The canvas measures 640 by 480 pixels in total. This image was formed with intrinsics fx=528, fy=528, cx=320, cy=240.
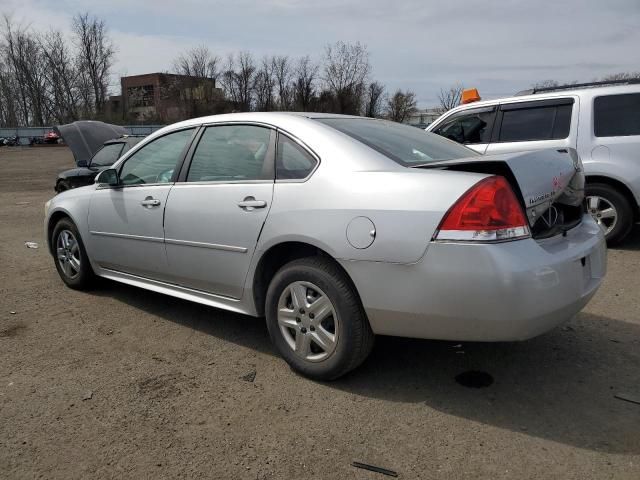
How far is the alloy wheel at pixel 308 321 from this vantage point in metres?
2.95

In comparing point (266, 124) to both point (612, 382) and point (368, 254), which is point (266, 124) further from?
point (612, 382)

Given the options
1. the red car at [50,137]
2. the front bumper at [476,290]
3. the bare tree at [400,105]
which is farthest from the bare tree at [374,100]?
the front bumper at [476,290]

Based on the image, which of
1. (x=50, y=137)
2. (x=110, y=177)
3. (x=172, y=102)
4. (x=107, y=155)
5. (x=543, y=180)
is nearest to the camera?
(x=543, y=180)

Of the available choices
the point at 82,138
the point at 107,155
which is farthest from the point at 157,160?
the point at 82,138

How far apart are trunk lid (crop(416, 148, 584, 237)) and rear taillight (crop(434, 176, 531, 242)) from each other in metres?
0.17

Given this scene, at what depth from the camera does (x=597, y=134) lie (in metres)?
6.15

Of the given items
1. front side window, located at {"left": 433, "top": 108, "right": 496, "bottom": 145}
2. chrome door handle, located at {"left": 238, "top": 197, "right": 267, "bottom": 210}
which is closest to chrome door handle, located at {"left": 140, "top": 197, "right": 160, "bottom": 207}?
chrome door handle, located at {"left": 238, "top": 197, "right": 267, "bottom": 210}

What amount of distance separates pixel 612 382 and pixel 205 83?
190 feet

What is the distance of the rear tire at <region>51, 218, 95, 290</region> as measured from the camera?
15.8 feet

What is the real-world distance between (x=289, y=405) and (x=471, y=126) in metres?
5.47

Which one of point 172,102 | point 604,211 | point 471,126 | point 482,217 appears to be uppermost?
point 172,102

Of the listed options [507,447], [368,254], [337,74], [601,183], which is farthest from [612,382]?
[337,74]

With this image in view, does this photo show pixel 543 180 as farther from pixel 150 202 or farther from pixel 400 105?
pixel 400 105

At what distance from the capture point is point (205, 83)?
56.3m
